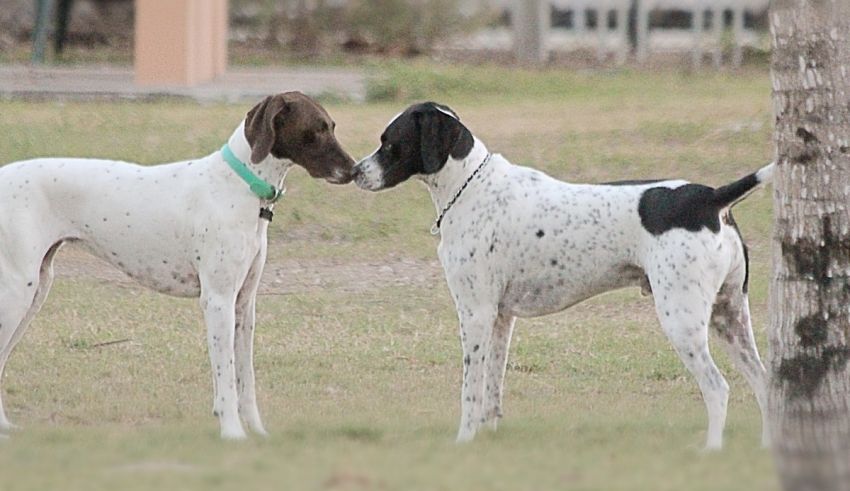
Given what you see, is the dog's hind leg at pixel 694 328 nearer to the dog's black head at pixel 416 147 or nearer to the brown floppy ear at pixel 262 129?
the dog's black head at pixel 416 147

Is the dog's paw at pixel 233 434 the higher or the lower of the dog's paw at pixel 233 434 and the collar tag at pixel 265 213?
the lower

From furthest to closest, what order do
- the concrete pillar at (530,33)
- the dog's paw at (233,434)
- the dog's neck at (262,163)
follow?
the concrete pillar at (530,33) → the dog's neck at (262,163) → the dog's paw at (233,434)

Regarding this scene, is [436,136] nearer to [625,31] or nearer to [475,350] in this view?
[475,350]

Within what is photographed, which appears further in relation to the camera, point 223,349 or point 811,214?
point 223,349

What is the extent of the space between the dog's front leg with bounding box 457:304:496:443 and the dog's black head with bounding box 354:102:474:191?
27.5 inches

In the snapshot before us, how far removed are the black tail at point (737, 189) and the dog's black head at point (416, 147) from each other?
1225 millimetres

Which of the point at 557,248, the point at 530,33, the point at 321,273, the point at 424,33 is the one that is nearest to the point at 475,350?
the point at 557,248

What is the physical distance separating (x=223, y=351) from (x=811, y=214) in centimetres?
268

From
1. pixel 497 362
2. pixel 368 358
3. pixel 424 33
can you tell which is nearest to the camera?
pixel 497 362

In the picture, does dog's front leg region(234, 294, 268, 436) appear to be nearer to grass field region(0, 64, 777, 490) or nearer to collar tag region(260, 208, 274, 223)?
grass field region(0, 64, 777, 490)

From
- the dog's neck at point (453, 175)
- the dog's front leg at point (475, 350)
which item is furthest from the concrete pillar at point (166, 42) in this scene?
the dog's front leg at point (475, 350)

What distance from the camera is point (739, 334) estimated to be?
7.94 meters

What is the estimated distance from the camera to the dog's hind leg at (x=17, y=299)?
789 centimetres

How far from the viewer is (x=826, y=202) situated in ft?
24.7
